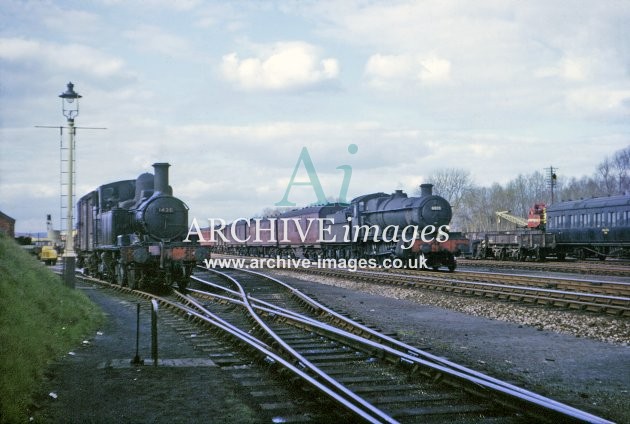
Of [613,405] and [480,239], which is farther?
[480,239]

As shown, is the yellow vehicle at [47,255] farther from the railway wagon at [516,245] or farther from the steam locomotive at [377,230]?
the railway wagon at [516,245]

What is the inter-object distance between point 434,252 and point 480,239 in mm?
14426

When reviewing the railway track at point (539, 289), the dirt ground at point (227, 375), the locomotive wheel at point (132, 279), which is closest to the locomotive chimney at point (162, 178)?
the locomotive wheel at point (132, 279)

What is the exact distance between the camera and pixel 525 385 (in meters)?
6.50

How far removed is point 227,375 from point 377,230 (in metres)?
20.3

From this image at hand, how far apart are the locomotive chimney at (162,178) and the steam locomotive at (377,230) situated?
9.85m

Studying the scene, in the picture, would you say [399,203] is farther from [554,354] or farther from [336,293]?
[554,354]

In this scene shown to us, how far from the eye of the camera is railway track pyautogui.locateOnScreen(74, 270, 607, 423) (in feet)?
18.1

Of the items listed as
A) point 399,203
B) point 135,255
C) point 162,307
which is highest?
point 399,203

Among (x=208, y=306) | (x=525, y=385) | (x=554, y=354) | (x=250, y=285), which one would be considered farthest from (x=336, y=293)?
(x=525, y=385)

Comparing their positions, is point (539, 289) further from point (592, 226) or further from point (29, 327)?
point (592, 226)

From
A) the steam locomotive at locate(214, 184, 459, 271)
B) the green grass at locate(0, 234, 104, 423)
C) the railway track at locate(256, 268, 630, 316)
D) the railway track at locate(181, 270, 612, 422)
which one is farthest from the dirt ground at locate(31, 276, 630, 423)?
the steam locomotive at locate(214, 184, 459, 271)

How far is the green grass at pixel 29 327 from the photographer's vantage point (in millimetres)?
5938

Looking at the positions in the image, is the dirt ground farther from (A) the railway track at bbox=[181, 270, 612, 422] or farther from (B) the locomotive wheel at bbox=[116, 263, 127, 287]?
(B) the locomotive wheel at bbox=[116, 263, 127, 287]
